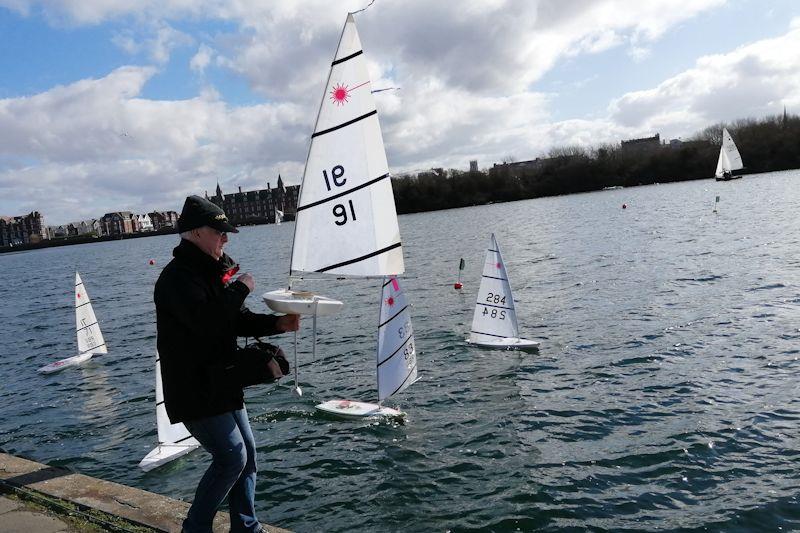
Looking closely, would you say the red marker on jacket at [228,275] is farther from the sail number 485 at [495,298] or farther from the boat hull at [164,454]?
the sail number 485 at [495,298]

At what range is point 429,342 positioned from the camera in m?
18.6

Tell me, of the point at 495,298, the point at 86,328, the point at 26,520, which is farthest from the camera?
the point at 86,328

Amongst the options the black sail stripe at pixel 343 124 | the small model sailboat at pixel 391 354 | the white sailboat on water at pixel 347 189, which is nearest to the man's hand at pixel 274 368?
the white sailboat on water at pixel 347 189

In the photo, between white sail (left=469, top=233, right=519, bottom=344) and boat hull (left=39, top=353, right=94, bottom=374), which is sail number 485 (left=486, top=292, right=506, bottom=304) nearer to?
white sail (left=469, top=233, right=519, bottom=344)

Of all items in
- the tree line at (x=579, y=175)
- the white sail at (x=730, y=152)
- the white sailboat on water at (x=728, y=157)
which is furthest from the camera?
the tree line at (x=579, y=175)

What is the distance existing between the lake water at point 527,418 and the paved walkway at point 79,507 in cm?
218

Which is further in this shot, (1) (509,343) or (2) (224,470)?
(1) (509,343)

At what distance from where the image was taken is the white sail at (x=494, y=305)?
53.0 feet

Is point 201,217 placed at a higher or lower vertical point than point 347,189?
lower

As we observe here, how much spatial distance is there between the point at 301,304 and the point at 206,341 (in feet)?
5.47

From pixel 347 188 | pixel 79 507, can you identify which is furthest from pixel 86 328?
pixel 347 188

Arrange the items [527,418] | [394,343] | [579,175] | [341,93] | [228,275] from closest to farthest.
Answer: [228,275]
[341,93]
[394,343]
[527,418]
[579,175]

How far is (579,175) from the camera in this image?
163375 millimetres

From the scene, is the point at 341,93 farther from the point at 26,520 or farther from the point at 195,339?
the point at 26,520
